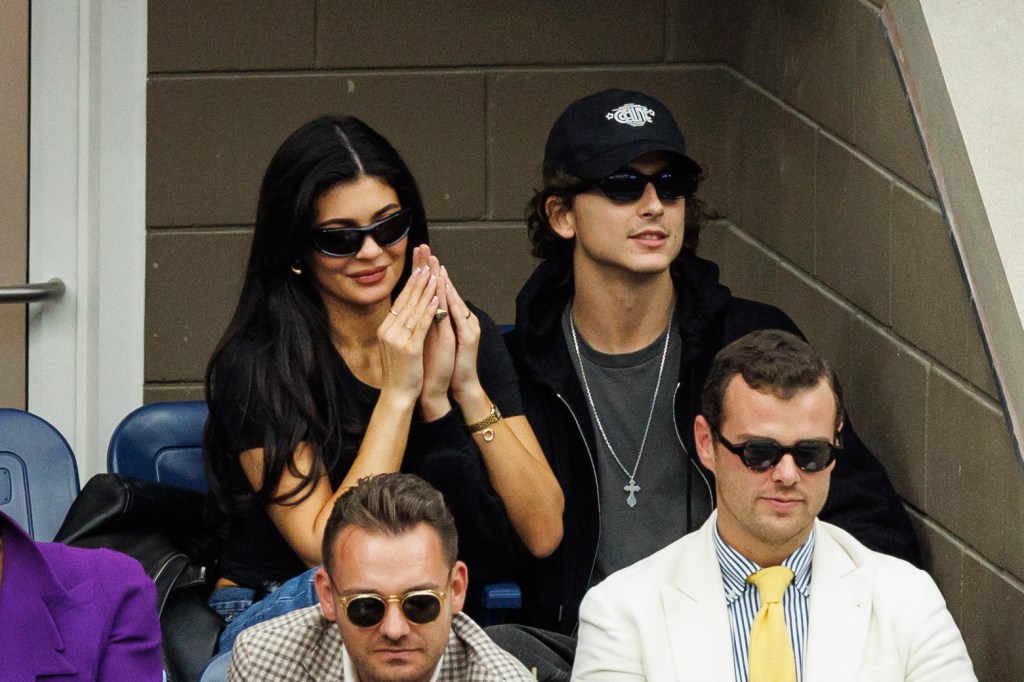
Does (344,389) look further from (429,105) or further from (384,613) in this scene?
(429,105)

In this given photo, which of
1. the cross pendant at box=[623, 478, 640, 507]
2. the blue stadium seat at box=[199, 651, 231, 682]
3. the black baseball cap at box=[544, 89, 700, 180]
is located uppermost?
the black baseball cap at box=[544, 89, 700, 180]

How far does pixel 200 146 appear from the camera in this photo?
5.21 metres

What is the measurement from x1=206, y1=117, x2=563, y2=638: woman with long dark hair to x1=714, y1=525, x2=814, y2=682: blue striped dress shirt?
0.68 m

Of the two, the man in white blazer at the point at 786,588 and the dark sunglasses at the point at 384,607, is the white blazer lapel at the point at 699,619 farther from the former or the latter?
the dark sunglasses at the point at 384,607

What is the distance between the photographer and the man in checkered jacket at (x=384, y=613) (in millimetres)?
2783

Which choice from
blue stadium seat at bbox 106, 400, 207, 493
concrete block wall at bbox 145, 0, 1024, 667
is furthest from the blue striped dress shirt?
concrete block wall at bbox 145, 0, 1024, 667

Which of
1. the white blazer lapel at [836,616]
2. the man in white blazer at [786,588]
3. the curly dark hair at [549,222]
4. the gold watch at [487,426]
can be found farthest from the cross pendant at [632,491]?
the white blazer lapel at [836,616]

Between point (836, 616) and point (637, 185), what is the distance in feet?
4.18

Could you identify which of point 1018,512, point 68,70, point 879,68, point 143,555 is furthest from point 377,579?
point 68,70

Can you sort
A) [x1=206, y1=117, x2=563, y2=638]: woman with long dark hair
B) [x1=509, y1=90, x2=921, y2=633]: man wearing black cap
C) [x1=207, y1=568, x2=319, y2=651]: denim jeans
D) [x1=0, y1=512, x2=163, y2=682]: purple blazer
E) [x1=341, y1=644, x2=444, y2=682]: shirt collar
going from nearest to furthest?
1. [x1=0, y1=512, x2=163, y2=682]: purple blazer
2. [x1=341, y1=644, x2=444, y2=682]: shirt collar
3. [x1=207, y1=568, x2=319, y2=651]: denim jeans
4. [x1=206, y1=117, x2=563, y2=638]: woman with long dark hair
5. [x1=509, y1=90, x2=921, y2=633]: man wearing black cap

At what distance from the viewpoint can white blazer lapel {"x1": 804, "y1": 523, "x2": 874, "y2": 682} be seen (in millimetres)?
2977

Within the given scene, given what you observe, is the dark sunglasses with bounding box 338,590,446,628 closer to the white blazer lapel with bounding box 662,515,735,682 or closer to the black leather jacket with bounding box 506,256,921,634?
the white blazer lapel with bounding box 662,515,735,682

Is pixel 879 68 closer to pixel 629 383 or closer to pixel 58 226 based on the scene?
pixel 629 383

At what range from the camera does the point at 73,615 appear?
8.80 ft
